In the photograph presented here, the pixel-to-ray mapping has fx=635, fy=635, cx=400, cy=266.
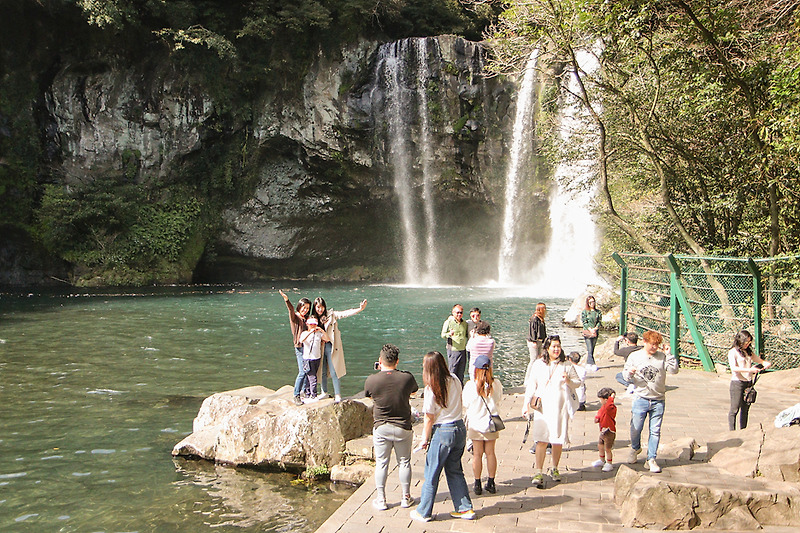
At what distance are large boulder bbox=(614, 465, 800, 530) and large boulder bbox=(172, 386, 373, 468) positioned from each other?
141 inches

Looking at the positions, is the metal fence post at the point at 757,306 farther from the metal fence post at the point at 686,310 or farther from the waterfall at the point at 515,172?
the waterfall at the point at 515,172

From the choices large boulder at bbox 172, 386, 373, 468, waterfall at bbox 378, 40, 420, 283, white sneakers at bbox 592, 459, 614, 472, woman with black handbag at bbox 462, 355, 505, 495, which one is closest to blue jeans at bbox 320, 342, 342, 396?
large boulder at bbox 172, 386, 373, 468

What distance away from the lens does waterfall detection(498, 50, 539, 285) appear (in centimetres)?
3222

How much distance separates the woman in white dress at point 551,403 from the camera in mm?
6055

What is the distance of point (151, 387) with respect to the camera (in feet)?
37.4

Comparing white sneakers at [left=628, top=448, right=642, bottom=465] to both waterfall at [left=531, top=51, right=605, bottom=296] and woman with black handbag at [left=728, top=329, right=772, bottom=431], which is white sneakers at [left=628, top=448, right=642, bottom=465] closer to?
woman with black handbag at [left=728, top=329, right=772, bottom=431]

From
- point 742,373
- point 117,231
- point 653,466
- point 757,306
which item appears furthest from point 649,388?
point 117,231

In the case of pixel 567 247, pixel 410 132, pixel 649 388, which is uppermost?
pixel 410 132

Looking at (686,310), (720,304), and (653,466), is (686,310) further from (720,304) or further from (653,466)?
(653,466)

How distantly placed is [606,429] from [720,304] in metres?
5.56

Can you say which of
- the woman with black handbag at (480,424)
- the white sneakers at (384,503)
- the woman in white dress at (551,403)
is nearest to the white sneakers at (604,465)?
the woman in white dress at (551,403)

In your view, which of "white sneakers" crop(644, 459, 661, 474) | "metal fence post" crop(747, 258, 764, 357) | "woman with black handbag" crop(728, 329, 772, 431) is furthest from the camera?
"metal fence post" crop(747, 258, 764, 357)

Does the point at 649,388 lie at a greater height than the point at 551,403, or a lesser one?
greater

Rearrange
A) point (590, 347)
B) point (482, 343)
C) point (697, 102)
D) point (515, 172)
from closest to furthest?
point (482, 343)
point (590, 347)
point (697, 102)
point (515, 172)
